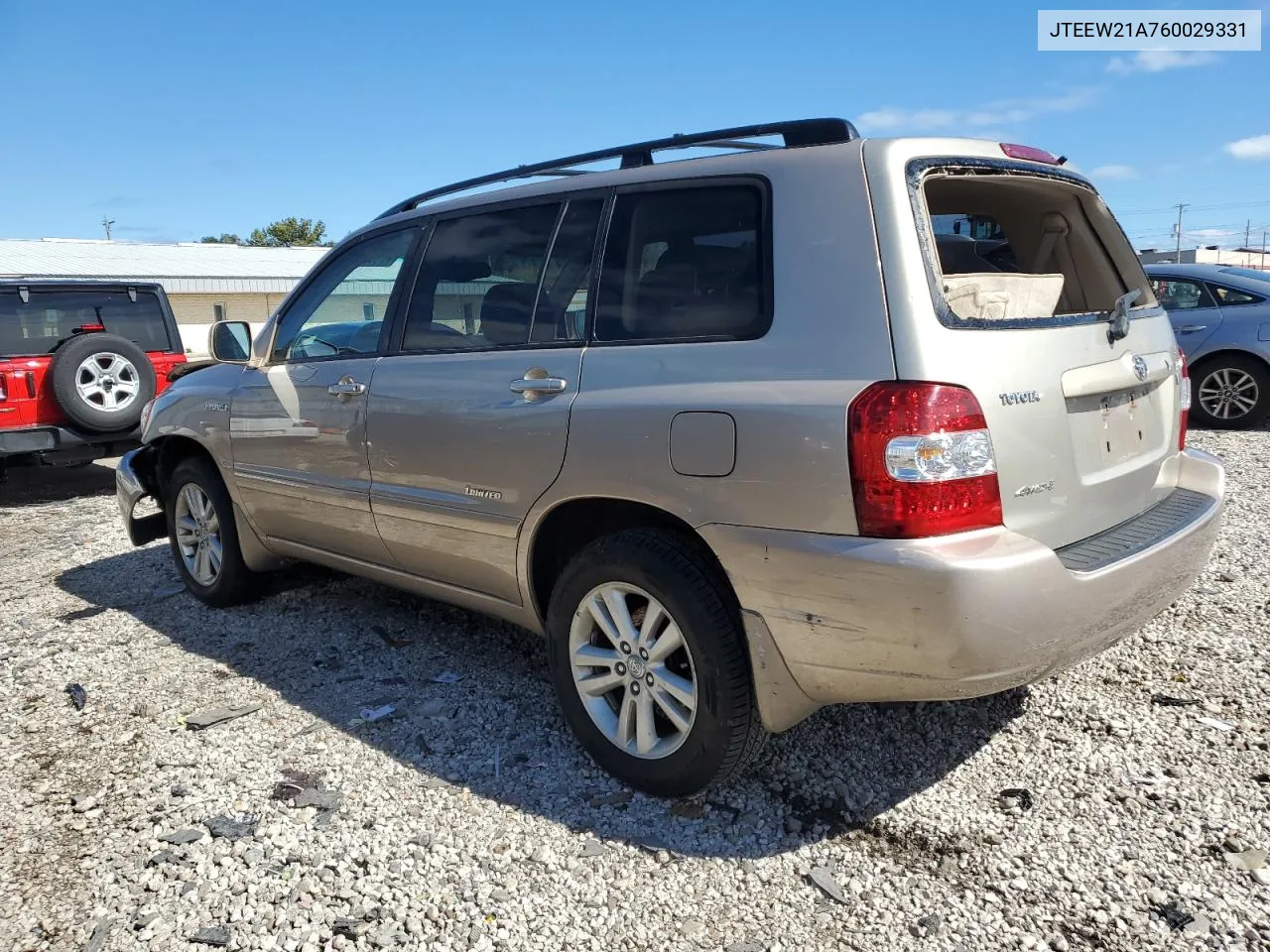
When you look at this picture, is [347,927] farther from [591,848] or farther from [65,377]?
[65,377]

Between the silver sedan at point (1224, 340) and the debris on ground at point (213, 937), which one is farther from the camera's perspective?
the silver sedan at point (1224, 340)

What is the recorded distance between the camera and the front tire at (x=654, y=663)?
2.65 m

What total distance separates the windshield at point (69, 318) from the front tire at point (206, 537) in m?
3.82

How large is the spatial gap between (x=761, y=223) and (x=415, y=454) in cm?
157

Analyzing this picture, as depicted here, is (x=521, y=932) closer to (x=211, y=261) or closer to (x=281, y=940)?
(x=281, y=940)

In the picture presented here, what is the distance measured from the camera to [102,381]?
7898 mm

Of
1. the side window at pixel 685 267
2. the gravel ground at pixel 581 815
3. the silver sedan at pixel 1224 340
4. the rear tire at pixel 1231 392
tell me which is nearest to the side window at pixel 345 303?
the side window at pixel 685 267

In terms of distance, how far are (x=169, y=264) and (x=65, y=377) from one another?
3485cm

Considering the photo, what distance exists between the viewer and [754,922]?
239cm

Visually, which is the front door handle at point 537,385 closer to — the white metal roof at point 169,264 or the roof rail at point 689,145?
the roof rail at point 689,145

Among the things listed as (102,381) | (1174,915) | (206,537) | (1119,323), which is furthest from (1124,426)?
(102,381)

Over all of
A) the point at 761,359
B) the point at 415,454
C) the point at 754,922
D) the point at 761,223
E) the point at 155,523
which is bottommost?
the point at 754,922

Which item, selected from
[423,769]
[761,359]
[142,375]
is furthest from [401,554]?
[142,375]

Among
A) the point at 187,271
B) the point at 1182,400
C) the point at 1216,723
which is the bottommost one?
the point at 1216,723
